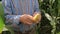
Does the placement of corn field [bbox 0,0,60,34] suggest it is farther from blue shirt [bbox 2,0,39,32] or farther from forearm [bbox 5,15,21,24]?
forearm [bbox 5,15,21,24]

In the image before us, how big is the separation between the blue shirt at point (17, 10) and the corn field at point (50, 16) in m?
0.24

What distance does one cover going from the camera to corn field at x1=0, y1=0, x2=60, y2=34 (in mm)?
1397

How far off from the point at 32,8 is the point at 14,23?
0.61 ft

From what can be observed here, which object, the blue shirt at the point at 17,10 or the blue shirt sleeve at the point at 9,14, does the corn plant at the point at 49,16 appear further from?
the blue shirt sleeve at the point at 9,14

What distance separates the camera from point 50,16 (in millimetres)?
1405

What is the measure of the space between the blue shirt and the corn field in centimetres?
24

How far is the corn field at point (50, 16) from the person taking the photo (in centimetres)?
140

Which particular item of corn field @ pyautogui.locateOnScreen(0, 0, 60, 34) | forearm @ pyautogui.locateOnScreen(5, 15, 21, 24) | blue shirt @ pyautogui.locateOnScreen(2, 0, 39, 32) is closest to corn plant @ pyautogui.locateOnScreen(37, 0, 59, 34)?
corn field @ pyautogui.locateOnScreen(0, 0, 60, 34)

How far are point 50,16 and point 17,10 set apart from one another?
0.40m

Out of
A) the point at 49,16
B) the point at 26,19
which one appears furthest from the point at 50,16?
the point at 26,19

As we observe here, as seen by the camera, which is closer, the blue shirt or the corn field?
the blue shirt

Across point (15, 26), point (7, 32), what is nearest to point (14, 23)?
point (15, 26)

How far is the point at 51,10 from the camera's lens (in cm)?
140

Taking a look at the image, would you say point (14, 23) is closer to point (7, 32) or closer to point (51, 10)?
point (7, 32)
